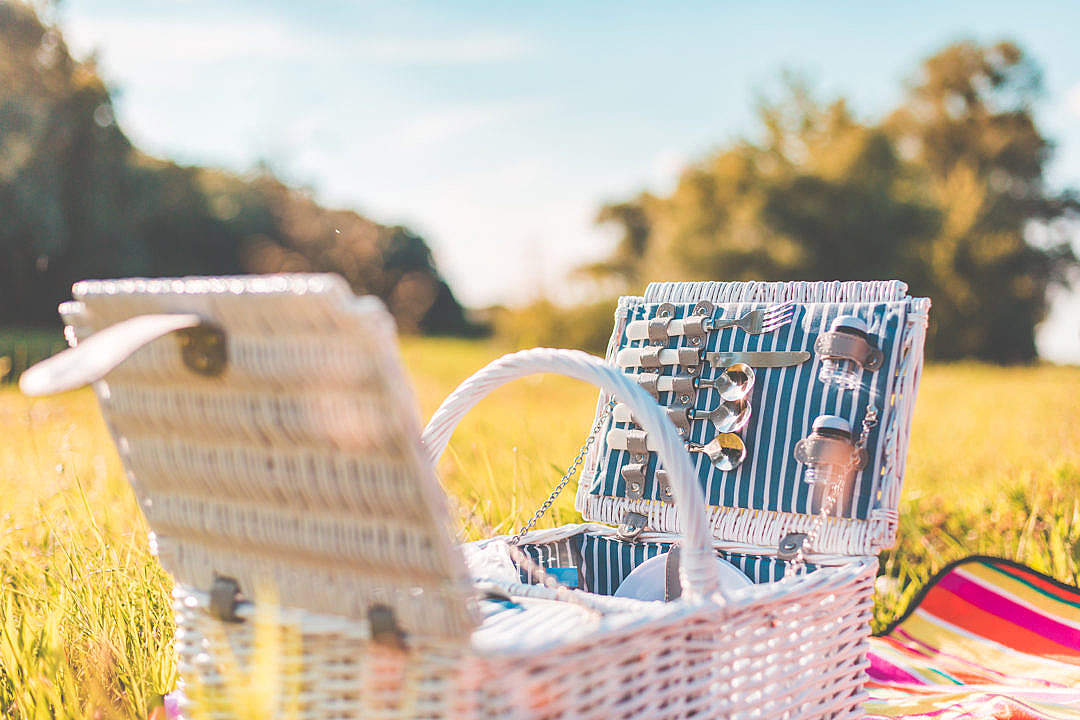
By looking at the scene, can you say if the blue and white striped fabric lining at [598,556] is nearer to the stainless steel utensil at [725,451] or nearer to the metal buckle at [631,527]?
the metal buckle at [631,527]

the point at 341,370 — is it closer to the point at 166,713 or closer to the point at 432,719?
the point at 432,719

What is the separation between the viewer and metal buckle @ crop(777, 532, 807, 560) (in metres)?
1.82

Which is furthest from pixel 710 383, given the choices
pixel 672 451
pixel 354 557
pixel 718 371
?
pixel 354 557

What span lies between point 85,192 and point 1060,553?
14382mm

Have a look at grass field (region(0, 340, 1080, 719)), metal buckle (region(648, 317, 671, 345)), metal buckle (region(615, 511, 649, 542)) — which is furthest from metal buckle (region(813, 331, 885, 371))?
grass field (region(0, 340, 1080, 719))

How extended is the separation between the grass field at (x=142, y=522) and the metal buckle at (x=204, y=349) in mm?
810

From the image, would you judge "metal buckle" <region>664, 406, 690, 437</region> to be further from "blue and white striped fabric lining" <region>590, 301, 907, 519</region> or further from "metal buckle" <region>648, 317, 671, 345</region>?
"metal buckle" <region>648, 317, 671, 345</region>

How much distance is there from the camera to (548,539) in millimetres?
2068

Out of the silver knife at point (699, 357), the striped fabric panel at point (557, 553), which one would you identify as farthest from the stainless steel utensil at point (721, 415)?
the striped fabric panel at point (557, 553)

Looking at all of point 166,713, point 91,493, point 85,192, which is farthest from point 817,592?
point 85,192

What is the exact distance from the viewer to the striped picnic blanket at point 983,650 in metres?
2.04

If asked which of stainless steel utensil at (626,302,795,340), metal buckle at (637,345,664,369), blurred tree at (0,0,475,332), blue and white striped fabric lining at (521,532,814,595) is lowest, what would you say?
blue and white striped fabric lining at (521,532,814,595)

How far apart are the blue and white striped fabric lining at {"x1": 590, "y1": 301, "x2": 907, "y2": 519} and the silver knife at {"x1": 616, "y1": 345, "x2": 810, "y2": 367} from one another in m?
0.02

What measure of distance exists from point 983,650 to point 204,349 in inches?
88.8
